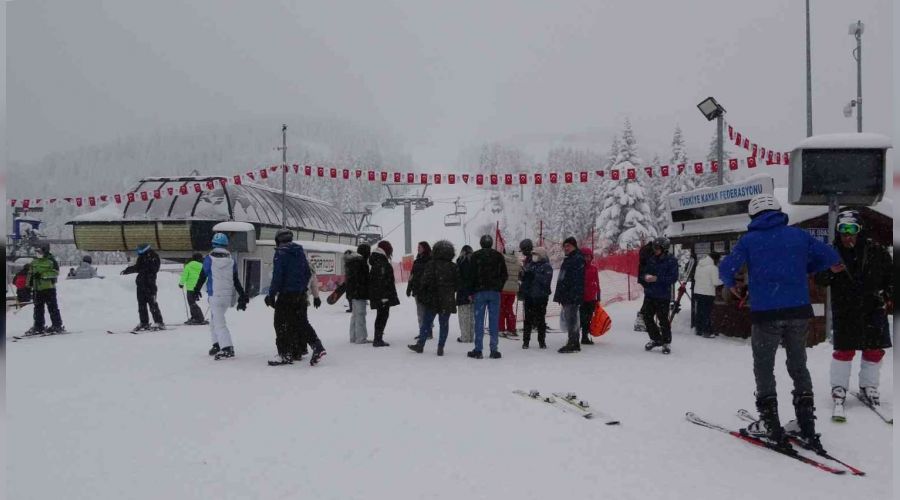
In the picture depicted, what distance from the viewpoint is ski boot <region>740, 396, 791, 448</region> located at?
4406 millimetres

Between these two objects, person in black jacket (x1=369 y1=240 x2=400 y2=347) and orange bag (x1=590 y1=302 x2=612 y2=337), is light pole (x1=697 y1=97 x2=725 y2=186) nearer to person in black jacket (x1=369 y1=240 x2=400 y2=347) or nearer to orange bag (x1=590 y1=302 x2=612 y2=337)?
orange bag (x1=590 y1=302 x2=612 y2=337)

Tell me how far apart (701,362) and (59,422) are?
795 centimetres

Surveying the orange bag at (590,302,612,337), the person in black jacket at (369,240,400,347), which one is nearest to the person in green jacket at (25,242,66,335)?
the person in black jacket at (369,240,400,347)

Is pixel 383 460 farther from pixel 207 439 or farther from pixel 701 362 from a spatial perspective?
pixel 701 362

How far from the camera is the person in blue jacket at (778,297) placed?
4.37 m

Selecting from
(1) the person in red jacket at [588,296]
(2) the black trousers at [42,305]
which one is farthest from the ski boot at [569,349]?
(2) the black trousers at [42,305]

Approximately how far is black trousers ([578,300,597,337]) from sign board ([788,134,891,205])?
379cm

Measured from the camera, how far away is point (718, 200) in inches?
456

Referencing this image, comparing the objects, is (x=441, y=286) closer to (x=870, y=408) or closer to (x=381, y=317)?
(x=381, y=317)

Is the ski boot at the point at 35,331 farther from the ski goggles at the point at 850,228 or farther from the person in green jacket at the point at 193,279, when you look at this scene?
the ski goggles at the point at 850,228

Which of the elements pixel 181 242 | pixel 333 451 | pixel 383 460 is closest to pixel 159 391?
pixel 333 451

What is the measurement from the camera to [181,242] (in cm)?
2716

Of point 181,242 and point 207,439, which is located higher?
point 181,242

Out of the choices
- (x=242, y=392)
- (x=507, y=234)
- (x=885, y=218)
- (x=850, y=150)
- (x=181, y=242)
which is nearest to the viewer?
(x=242, y=392)
